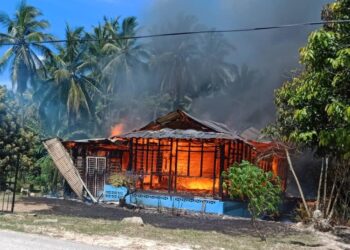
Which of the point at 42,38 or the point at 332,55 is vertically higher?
the point at 42,38

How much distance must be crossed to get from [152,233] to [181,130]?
10.1 metres

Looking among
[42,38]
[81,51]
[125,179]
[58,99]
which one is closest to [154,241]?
[125,179]

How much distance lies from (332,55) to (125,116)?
1576 inches

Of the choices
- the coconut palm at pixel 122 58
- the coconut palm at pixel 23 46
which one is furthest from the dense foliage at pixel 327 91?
the coconut palm at pixel 122 58

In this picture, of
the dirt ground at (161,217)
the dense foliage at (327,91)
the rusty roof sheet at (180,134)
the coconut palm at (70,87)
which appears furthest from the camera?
the coconut palm at (70,87)

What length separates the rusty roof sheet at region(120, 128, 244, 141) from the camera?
753 inches

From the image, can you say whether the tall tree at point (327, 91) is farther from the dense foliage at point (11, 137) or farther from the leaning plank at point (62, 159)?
the dense foliage at point (11, 137)

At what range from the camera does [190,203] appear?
19000mm

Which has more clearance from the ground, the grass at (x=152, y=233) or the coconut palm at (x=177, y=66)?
the coconut palm at (x=177, y=66)

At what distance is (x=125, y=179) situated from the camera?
1962 cm

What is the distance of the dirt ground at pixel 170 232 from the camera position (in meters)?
9.84

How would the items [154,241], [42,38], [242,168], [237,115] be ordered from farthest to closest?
[237,115]
[42,38]
[242,168]
[154,241]

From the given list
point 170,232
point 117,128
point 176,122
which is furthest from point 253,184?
point 117,128

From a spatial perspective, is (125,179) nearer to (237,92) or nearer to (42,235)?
(42,235)
